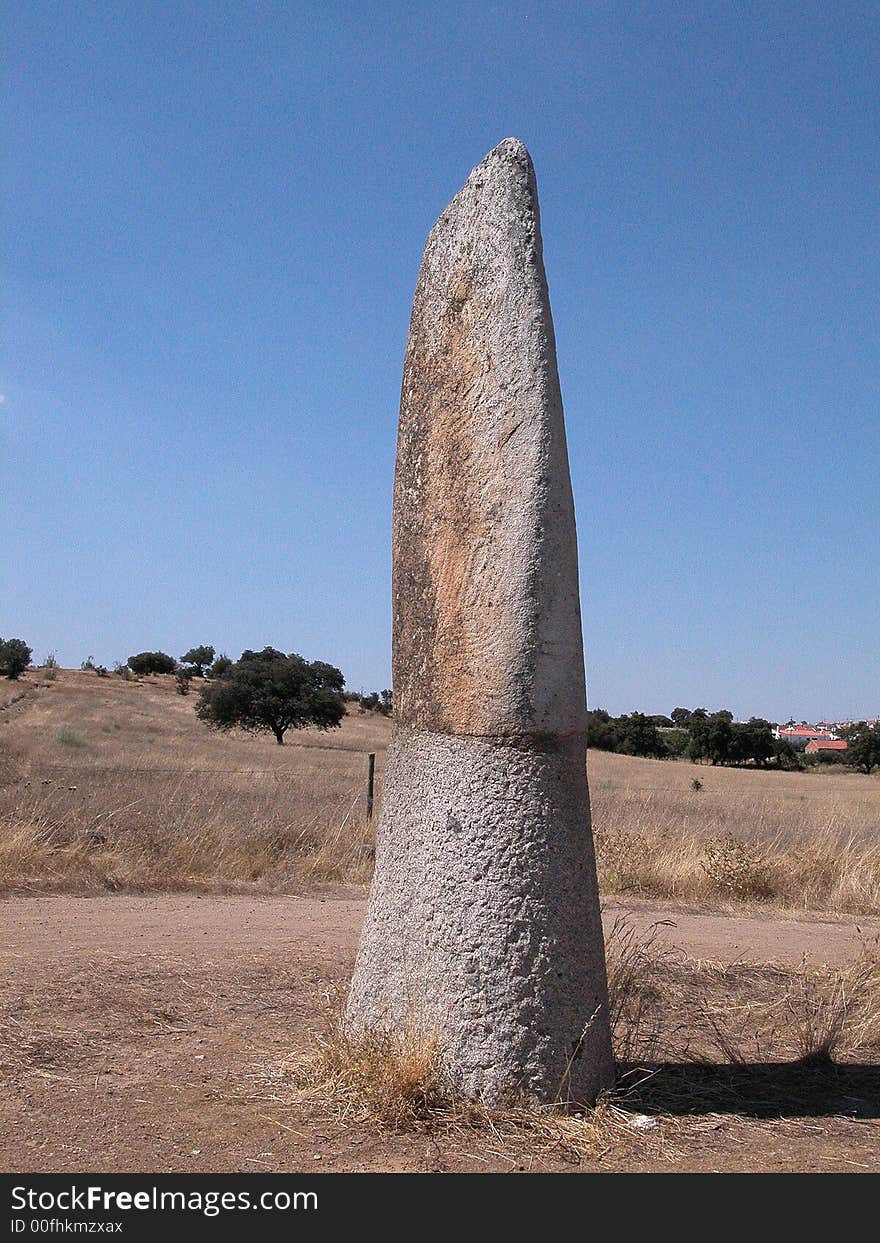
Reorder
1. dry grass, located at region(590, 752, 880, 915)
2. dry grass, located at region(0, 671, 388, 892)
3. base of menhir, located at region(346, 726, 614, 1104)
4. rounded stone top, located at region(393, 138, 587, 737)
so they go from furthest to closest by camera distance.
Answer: dry grass, located at region(590, 752, 880, 915) < dry grass, located at region(0, 671, 388, 892) < rounded stone top, located at region(393, 138, 587, 737) < base of menhir, located at region(346, 726, 614, 1104)

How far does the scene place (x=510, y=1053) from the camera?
4145 mm

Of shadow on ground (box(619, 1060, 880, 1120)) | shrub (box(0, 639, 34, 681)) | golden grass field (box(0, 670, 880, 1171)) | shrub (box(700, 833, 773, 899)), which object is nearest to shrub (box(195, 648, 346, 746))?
shrub (box(0, 639, 34, 681))

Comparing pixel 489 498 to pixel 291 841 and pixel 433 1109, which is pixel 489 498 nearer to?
pixel 433 1109

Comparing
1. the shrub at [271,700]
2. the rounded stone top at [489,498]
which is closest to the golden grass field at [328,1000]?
the rounded stone top at [489,498]

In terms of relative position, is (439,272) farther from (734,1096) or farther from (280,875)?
(280,875)

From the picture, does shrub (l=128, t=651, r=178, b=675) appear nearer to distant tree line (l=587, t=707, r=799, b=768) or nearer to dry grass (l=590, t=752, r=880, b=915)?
distant tree line (l=587, t=707, r=799, b=768)

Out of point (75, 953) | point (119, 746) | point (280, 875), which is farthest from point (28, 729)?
point (75, 953)

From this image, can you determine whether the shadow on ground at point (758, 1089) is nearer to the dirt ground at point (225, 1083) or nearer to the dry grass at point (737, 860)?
the dirt ground at point (225, 1083)

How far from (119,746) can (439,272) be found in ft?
89.4

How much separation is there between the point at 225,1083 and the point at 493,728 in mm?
1943

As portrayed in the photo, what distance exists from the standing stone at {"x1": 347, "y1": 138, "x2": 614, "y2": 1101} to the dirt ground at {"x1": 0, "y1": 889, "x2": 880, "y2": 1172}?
0.42 m

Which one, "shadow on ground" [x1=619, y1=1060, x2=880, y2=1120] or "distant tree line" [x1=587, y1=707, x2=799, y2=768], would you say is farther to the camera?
"distant tree line" [x1=587, y1=707, x2=799, y2=768]

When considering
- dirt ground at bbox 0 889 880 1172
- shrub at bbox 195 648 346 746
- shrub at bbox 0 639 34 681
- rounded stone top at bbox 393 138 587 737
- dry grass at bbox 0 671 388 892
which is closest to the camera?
dirt ground at bbox 0 889 880 1172

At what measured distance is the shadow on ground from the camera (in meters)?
4.59
